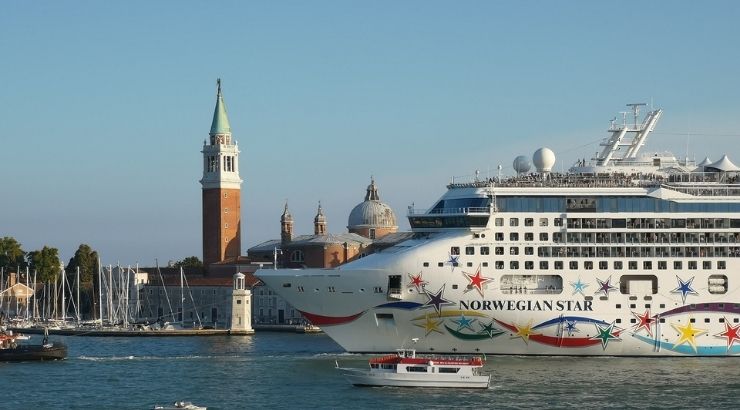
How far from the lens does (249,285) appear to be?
102 metres

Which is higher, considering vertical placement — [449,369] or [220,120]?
[220,120]

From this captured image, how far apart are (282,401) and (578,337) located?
1251 centimetres

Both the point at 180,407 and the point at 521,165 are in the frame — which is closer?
the point at 180,407

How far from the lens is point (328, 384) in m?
47.7

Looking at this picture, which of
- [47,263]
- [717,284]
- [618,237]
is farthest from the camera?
[47,263]

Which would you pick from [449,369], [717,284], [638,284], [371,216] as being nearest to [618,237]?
[638,284]

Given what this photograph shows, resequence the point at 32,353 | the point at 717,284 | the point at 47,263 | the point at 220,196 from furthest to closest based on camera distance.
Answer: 1. the point at 47,263
2. the point at 220,196
3. the point at 32,353
4. the point at 717,284

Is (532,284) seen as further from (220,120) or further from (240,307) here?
(220,120)

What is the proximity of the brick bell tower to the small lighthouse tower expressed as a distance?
11195 millimetres

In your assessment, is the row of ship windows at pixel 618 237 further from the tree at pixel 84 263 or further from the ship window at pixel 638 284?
the tree at pixel 84 263

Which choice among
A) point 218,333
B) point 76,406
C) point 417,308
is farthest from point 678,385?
point 218,333

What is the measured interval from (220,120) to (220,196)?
251 inches

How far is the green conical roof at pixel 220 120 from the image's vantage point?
107m

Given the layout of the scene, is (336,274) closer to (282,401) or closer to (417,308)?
(417,308)
